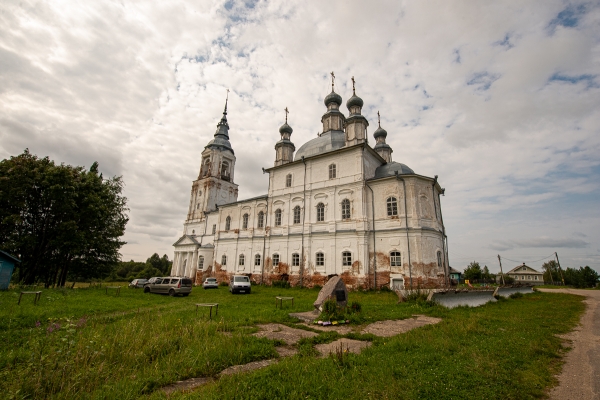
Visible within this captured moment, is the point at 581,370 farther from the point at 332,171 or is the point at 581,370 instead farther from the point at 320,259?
the point at 332,171

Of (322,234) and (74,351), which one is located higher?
(322,234)

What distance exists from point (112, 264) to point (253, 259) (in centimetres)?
1294

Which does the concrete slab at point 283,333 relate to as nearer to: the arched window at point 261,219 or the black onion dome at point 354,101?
the arched window at point 261,219

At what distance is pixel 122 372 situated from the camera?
438cm

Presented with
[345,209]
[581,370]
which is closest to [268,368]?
[581,370]

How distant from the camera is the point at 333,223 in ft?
75.9

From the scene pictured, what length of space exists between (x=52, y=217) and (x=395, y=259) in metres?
27.1

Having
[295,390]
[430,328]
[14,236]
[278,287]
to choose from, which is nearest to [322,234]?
[278,287]

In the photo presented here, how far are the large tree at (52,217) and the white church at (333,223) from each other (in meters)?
11.2

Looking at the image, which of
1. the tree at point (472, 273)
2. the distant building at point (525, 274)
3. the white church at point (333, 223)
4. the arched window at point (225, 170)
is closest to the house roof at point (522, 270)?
the distant building at point (525, 274)

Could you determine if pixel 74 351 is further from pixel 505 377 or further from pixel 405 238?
pixel 405 238

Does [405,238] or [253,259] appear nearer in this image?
[405,238]

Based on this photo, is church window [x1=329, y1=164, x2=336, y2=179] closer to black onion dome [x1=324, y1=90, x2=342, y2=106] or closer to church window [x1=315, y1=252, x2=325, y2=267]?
church window [x1=315, y1=252, x2=325, y2=267]

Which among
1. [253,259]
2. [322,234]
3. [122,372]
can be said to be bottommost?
[122,372]
